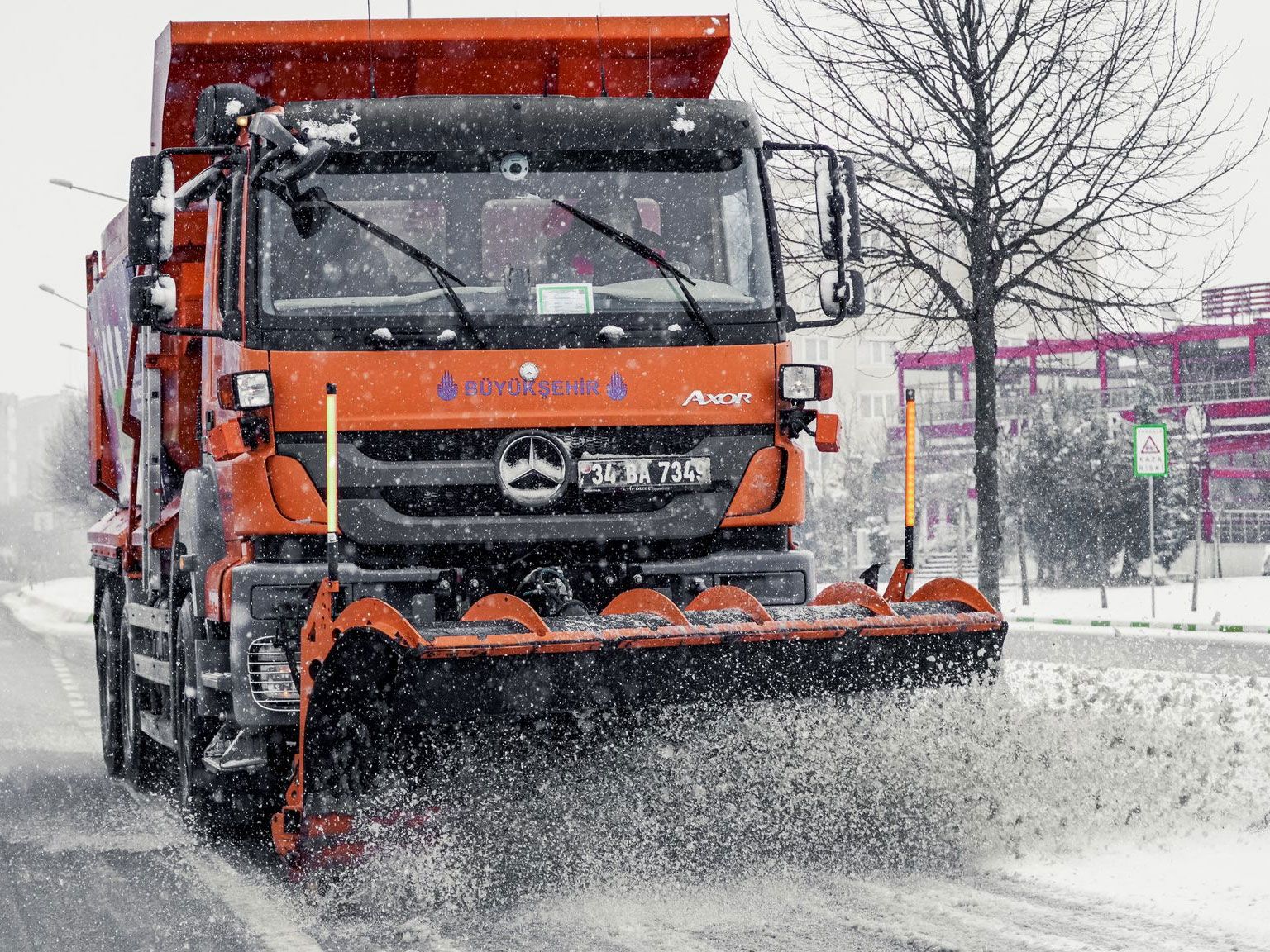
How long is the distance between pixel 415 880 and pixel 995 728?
6.76 feet

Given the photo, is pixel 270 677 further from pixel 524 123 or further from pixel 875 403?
pixel 875 403

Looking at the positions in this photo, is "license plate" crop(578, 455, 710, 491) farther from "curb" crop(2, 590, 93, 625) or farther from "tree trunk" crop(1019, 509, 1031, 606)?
"tree trunk" crop(1019, 509, 1031, 606)

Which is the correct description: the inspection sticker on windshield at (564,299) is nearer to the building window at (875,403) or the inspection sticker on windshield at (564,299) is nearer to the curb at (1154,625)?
the curb at (1154,625)

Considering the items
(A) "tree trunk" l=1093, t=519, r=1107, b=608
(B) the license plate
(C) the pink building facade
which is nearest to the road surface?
(B) the license plate

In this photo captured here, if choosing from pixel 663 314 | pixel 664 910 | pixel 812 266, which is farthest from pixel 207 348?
pixel 812 266

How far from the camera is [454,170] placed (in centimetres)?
661

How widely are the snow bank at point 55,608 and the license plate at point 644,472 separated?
15.7 m

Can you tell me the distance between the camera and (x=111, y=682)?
10164mm

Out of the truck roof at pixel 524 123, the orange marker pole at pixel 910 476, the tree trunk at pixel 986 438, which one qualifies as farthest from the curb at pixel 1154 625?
the truck roof at pixel 524 123

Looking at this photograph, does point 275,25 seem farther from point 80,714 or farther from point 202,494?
point 80,714

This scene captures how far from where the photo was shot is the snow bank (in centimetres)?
2961

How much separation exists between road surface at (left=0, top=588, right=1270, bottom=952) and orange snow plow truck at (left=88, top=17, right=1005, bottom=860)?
29cm

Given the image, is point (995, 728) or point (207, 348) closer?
point (995, 728)

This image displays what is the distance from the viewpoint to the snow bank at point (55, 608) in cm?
2961
